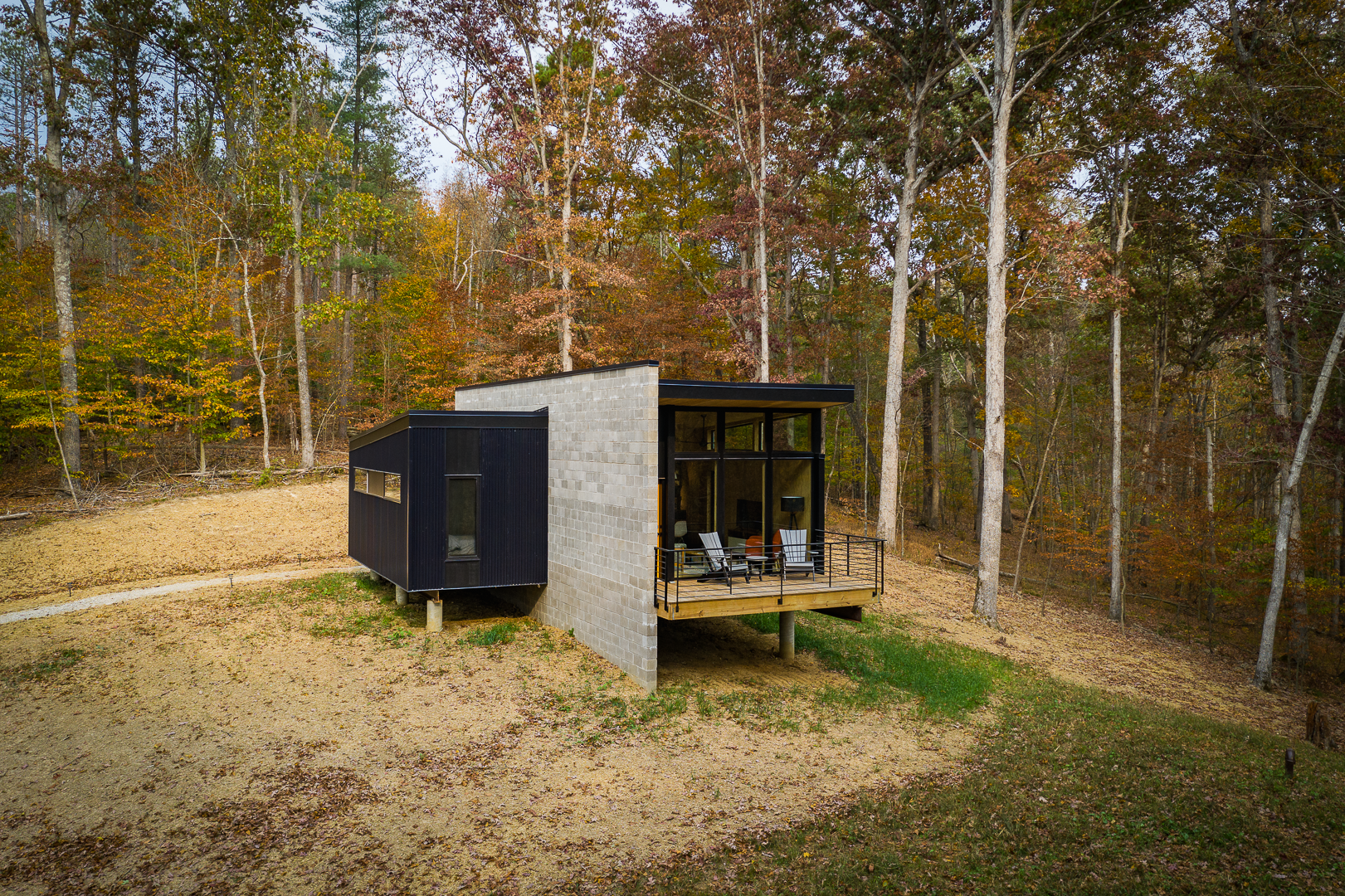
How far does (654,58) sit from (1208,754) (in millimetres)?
21386

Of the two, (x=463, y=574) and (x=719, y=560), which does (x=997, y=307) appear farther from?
(x=463, y=574)

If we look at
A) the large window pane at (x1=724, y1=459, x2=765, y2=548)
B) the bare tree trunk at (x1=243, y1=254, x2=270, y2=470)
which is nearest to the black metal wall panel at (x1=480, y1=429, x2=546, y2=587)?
the large window pane at (x1=724, y1=459, x2=765, y2=548)

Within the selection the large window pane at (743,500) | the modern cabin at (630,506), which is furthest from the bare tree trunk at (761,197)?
the large window pane at (743,500)

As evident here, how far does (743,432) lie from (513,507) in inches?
161

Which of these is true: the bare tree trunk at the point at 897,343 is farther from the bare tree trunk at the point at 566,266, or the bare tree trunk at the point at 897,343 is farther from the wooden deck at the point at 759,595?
the bare tree trunk at the point at 566,266

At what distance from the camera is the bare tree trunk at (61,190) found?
1795cm

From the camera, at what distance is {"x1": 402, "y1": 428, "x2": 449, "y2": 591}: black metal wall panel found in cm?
1075

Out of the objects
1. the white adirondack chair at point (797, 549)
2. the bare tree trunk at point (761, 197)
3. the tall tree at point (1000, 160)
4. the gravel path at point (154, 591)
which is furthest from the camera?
the bare tree trunk at point (761, 197)

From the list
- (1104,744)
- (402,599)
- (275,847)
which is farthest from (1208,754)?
(402,599)

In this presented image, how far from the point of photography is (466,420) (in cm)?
1102

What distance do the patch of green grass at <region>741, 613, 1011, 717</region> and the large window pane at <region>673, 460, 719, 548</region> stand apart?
3.03 meters

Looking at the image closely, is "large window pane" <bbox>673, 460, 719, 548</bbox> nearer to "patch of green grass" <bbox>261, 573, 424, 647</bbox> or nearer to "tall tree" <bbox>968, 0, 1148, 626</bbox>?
"patch of green grass" <bbox>261, 573, 424, 647</bbox>

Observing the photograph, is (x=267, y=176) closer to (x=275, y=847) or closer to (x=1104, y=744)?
(x=275, y=847)

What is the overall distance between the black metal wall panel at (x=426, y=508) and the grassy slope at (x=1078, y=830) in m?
6.59
